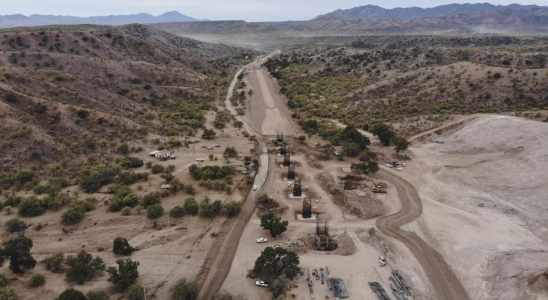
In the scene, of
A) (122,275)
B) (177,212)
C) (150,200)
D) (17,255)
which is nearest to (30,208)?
(17,255)

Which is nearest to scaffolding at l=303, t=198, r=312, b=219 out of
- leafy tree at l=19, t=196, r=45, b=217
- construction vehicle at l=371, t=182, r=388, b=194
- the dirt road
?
the dirt road

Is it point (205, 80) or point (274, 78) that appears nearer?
point (205, 80)

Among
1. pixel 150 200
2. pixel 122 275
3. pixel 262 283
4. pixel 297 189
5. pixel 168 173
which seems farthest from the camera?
pixel 168 173

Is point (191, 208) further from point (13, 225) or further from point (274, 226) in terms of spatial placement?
point (13, 225)

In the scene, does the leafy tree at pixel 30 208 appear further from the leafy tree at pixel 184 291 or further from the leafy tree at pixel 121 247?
the leafy tree at pixel 184 291

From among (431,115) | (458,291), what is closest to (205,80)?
(431,115)

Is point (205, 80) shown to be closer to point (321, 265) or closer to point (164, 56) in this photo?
point (164, 56)
